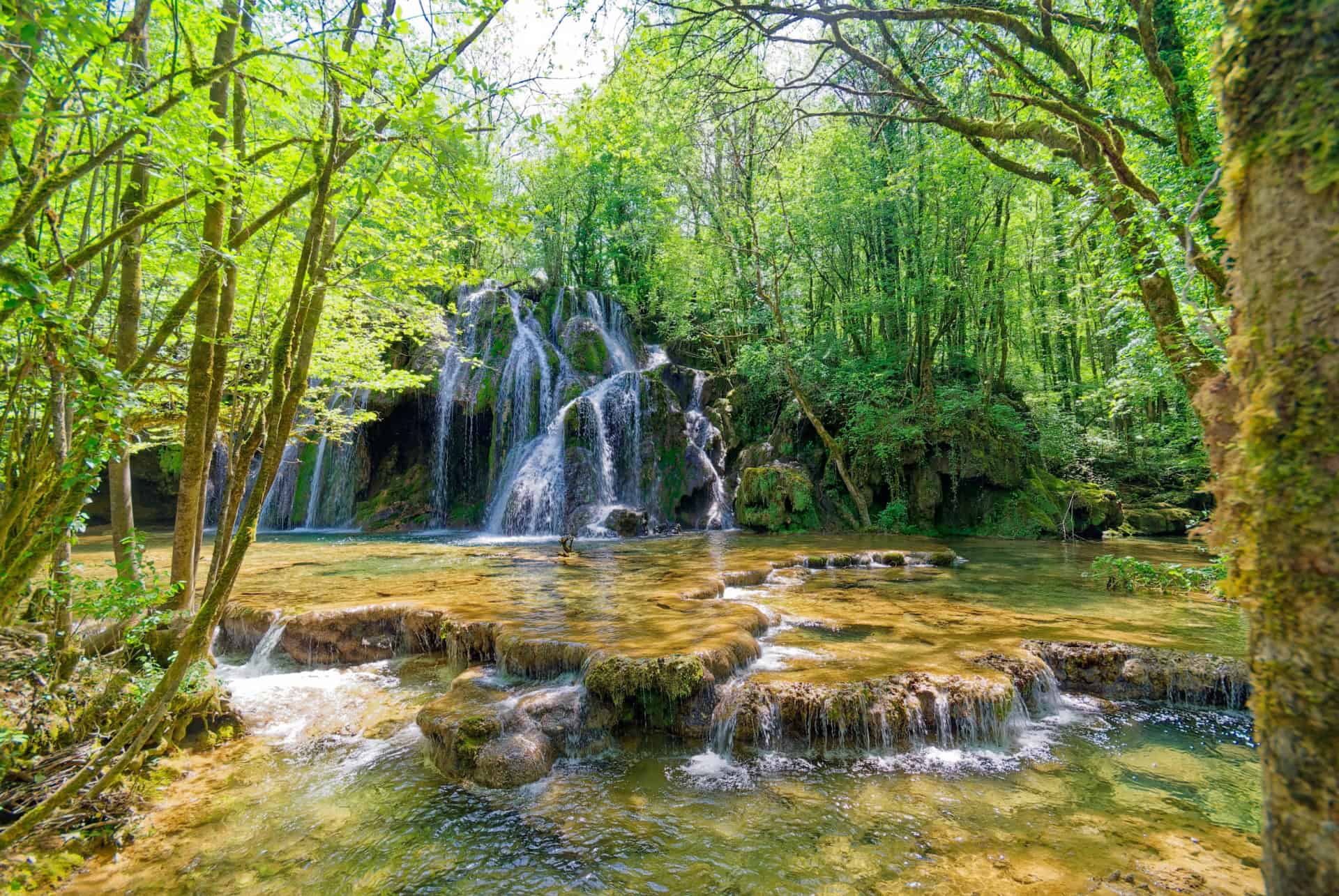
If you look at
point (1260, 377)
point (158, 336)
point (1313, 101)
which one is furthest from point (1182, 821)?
point (158, 336)

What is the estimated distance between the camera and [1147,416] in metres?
20.7

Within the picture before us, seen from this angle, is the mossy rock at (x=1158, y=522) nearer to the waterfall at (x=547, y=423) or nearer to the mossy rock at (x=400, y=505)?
the waterfall at (x=547, y=423)

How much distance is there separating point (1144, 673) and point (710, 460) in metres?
14.3

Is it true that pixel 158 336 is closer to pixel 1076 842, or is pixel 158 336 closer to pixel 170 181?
pixel 170 181

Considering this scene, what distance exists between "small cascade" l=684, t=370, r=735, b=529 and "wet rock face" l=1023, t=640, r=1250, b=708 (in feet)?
41.0

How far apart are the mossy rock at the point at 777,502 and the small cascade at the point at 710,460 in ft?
4.25

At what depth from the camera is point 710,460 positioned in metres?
19.3

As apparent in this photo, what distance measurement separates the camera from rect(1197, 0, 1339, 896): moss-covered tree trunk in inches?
36.2

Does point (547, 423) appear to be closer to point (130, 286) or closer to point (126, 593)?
point (130, 286)

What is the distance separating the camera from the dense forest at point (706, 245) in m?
1.04

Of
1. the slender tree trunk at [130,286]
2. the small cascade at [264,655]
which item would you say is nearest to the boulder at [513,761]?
the slender tree trunk at [130,286]

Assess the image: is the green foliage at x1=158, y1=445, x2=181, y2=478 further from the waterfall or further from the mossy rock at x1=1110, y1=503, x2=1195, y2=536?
the mossy rock at x1=1110, y1=503, x2=1195, y2=536

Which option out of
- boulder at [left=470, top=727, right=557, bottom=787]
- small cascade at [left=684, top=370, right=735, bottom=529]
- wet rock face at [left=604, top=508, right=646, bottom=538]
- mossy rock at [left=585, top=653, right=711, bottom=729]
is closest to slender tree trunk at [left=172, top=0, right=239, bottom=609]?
boulder at [left=470, top=727, right=557, bottom=787]

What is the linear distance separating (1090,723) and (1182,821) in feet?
5.18
